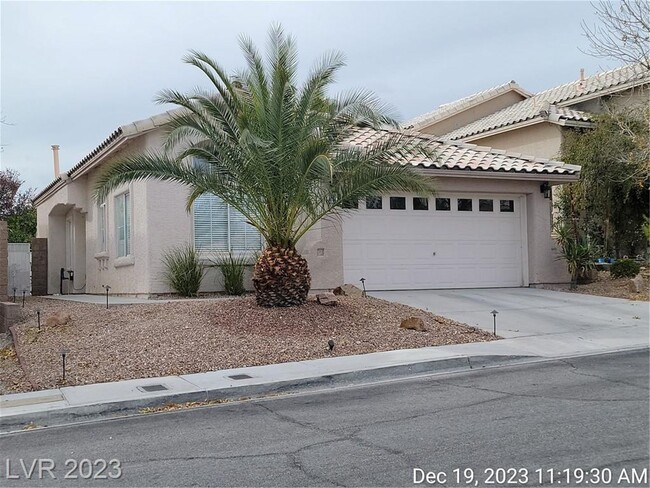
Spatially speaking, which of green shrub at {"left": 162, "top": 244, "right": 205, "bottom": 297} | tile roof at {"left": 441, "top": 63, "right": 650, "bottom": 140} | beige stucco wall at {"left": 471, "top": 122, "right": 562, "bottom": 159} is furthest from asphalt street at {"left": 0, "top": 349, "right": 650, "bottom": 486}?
beige stucco wall at {"left": 471, "top": 122, "right": 562, "bottom": 159}

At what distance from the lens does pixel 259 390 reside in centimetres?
846

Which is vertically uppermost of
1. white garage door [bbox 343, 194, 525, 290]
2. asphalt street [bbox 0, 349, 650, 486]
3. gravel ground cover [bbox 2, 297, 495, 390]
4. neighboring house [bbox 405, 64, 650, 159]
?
neighboring house [bbox 405, 64, 650, 159]

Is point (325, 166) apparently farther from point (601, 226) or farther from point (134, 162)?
point (601, 226)

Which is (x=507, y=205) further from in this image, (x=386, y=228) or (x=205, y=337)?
(x=205, y=337)

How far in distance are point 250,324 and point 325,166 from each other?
2.95 m

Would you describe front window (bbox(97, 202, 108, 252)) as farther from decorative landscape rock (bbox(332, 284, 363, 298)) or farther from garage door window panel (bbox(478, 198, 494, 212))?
garage door window panel (bbox(478, 198, 494, 212))

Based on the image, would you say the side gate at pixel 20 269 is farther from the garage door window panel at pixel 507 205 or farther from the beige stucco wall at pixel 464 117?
the beige stucco wall at pixel 464 117

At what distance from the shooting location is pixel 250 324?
11.5 metres

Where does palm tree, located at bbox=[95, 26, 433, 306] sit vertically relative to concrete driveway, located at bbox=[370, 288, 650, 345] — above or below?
above

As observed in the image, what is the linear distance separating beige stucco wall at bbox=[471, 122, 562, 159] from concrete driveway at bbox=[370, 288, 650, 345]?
25.5ft

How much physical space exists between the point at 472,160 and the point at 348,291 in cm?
505

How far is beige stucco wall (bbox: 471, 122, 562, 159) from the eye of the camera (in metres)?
23.2

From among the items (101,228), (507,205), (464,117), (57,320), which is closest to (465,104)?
(464,117)

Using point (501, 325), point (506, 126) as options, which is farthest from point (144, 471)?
point (506, 126)
